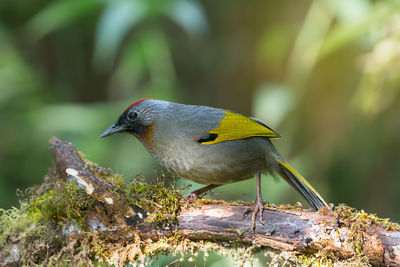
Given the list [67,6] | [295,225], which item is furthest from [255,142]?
[67,6]

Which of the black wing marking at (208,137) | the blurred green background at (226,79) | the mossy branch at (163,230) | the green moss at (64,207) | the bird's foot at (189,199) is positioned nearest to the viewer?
the mossy branch at (163,230)

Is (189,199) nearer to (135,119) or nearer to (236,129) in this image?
(236,129)

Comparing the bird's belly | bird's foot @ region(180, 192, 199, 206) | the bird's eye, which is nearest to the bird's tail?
the bird's belly

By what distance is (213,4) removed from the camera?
7844mm

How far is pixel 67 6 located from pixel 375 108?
12.8 ft

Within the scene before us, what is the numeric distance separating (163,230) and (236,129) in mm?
1071

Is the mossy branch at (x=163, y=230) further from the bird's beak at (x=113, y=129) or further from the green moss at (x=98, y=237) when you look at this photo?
the bird's beak at (x=113, y=129)

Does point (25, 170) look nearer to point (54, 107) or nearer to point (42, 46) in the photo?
point (54, 107)

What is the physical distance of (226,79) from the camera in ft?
24.8

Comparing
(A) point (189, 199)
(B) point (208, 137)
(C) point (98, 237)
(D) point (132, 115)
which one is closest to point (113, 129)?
(D) point (132, 115)

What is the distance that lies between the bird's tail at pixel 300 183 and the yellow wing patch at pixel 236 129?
28 centimetres

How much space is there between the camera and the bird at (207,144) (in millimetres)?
3250

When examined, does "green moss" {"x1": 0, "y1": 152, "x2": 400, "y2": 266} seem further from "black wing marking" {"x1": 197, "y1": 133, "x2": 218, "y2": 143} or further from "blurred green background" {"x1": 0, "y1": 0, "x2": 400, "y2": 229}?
"blurred green background" {"x1": 0, "y1": 0, "x2": 400, "y2": 229}

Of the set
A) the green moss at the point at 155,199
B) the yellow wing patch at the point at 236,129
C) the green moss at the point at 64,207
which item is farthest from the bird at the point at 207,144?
the green moss at the point at 64,207
